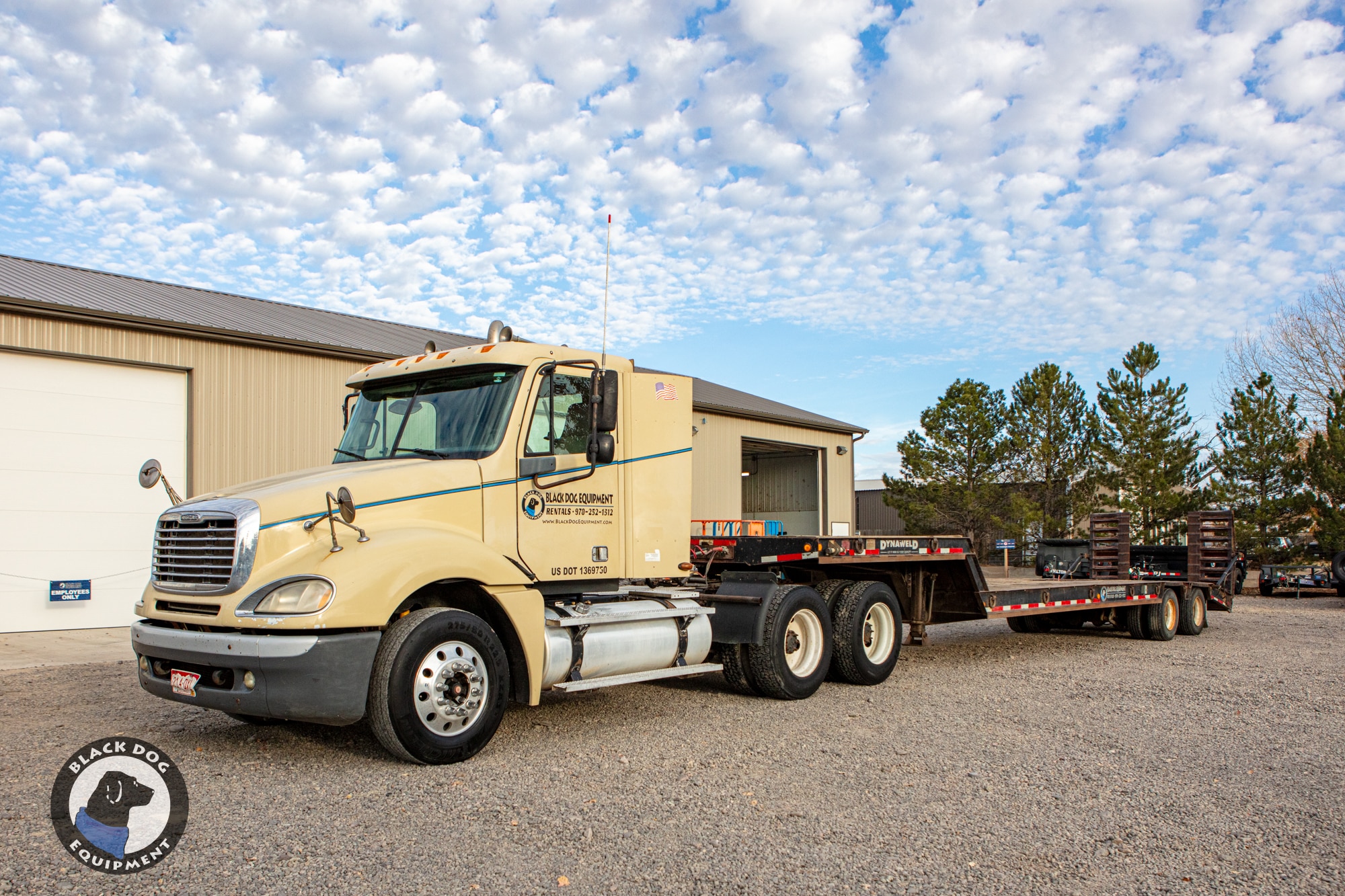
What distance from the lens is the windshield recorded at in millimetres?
6289

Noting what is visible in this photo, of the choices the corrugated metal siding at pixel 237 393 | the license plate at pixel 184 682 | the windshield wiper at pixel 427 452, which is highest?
the corrugated metal siding at pixel 237 393

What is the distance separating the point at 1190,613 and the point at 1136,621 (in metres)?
1.25

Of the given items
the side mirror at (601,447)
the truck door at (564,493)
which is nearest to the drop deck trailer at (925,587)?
the truck door at (564,493)

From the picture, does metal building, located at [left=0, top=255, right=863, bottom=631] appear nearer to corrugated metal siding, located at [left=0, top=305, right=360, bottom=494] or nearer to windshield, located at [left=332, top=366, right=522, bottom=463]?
corrugated metal siding, located at [left=0, top=305, right=360, bottom=494]

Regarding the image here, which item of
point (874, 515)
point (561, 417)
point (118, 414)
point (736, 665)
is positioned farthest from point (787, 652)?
point (874, 515)

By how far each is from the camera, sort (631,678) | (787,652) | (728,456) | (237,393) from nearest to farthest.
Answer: (631,678)
(787,652)
(237,393)
(728,456)

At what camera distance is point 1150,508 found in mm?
28234

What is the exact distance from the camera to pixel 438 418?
6.48 meters

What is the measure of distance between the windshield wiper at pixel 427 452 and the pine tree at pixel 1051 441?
94.9 ft

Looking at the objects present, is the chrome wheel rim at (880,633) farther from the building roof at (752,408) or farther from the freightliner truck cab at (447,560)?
the building roof at (752,408)

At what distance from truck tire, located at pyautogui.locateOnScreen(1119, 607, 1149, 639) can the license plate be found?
11639 millimetres

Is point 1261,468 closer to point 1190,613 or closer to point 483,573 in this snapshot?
point 1190,613

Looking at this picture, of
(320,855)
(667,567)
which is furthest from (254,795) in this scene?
(667,567)

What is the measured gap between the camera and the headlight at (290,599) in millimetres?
5062
